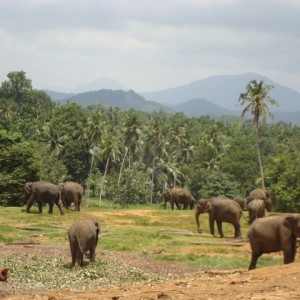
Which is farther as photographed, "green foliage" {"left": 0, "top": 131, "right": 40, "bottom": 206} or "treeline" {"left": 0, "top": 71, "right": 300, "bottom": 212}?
"treeline" {"left": 0, "top": 71, "right": 300, "bottom": 212}

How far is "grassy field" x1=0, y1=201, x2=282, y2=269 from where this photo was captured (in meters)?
Result: 24.2

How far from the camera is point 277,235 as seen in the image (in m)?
19.0

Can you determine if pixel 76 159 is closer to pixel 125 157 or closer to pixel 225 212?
pixel 125 157

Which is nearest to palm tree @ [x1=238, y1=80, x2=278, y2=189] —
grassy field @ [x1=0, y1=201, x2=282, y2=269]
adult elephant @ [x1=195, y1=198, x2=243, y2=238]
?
grassy field @ [x1=0, y1=201, x2=282, y2=269]

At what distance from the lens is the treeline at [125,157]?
189 feet

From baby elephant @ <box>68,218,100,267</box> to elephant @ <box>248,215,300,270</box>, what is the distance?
6195 mm

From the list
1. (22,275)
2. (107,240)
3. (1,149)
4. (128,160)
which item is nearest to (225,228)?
(107,240)

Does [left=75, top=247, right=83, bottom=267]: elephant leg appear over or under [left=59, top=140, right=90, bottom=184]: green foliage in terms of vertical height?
under

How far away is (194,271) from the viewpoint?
21.2 meters

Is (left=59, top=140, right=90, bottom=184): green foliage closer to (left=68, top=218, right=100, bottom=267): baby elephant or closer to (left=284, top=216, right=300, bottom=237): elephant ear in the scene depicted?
(left=68, top=218, right=100, bottom=267): baby elephant

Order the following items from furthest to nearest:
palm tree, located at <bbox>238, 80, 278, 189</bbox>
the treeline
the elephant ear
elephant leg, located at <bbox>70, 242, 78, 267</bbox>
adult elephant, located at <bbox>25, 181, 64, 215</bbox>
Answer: the treeline
palm tree, located at <bbox>238, 80, 278, 189</bbox>
adult elephant, located at <bbox>25, 181, 64, 215</bbox>
elephant leg, located at <bbox>70, 242, 78, 267</bbox>
the elephant ear

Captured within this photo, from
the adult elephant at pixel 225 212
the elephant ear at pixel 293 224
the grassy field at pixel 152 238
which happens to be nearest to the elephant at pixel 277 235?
the elephant ear at pixel 293 224

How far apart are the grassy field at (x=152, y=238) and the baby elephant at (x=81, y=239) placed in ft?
12.4

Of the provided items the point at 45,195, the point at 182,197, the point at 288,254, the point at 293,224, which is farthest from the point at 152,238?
the point at 182,197
